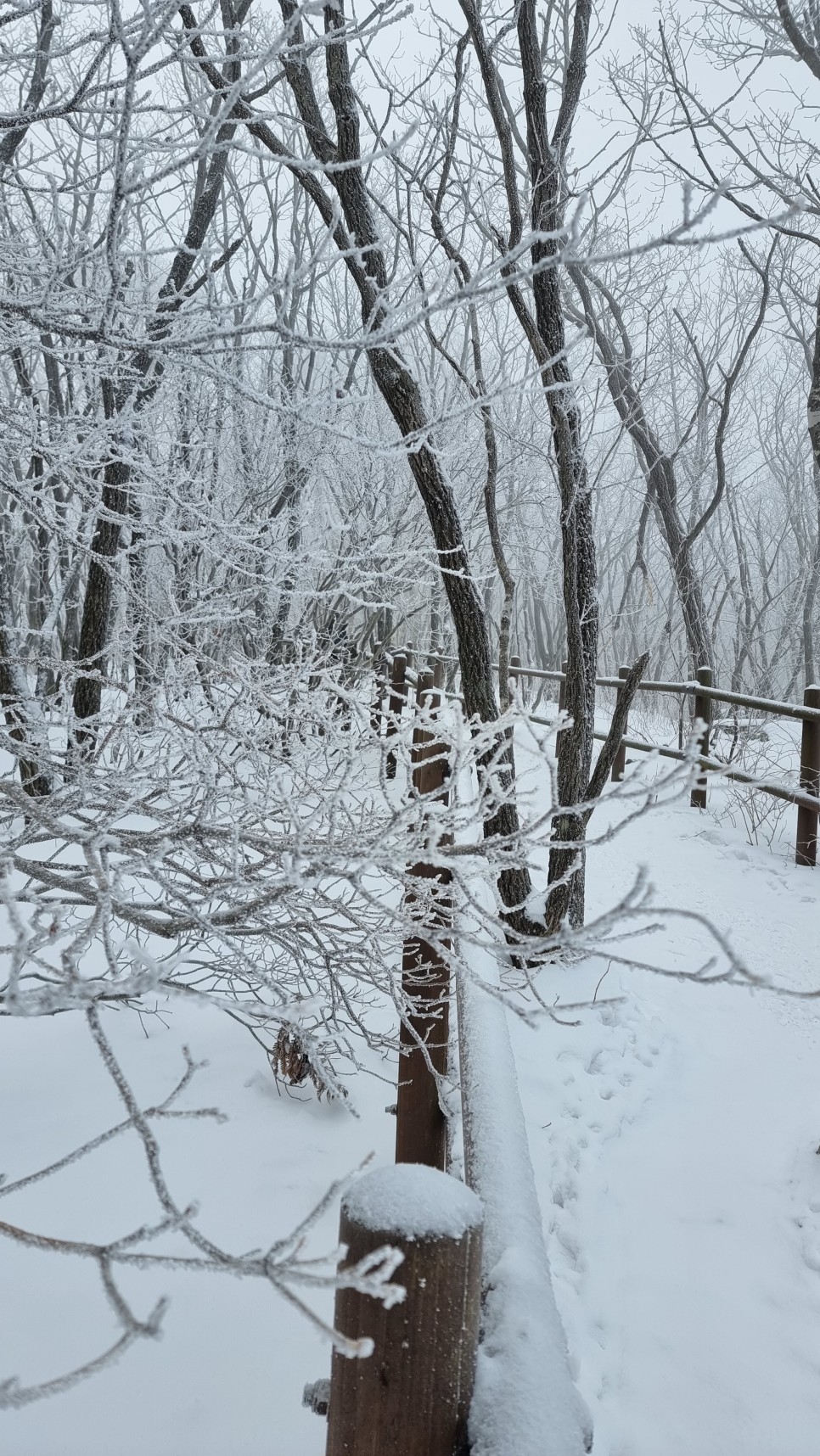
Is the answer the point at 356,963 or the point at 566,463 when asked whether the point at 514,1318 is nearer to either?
the point at 356,963

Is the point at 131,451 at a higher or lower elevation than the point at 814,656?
higher

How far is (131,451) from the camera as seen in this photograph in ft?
6.45

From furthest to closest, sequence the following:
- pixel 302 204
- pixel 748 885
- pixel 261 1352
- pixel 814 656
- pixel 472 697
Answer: pixel 814 656, pixel 302 204, pixel 748 885, pixel 472 697, pixel 261 1352

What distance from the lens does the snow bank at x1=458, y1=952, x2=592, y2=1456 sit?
76 cm

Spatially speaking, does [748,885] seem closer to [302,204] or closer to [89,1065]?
[89,1065]

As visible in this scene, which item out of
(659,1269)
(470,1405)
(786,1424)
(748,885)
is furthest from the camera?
(748,885)

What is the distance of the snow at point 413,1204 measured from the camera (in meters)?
0.80

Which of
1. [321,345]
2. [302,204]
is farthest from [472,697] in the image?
[302,204]

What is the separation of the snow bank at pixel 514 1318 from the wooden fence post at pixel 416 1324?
40 mm

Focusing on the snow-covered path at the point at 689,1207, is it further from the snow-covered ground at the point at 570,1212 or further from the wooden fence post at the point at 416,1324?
the wooden fence post at the point at 416,1324

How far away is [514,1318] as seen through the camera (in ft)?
2.91

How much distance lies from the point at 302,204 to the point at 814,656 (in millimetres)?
15409

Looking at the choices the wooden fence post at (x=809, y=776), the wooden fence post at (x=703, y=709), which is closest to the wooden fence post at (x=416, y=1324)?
the wooden fence post at (x=809, y=776)

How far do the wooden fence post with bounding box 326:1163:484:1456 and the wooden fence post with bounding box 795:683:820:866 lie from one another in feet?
19.1
